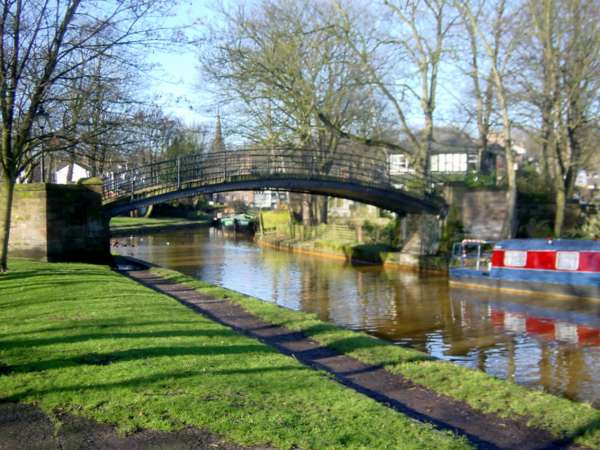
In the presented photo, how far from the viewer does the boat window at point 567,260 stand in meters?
22.0

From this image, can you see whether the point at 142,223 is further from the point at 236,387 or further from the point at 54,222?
the point at 236,387

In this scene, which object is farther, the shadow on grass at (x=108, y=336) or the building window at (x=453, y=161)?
the building window at (x=453, y=161)

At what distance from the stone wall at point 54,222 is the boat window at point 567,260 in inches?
606

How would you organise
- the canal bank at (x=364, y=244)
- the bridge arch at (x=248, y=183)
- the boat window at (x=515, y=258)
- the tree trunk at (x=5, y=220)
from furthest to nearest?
the canal bank at (x=364, y=244), the bridge arch at (x=248, y=183), the boat window at (x=515, y=258), the tree trunk at (x=5, y=220)

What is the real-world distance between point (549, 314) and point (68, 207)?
49.4 ft

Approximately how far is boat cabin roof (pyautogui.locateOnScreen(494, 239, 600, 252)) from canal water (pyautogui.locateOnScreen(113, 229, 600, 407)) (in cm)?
183

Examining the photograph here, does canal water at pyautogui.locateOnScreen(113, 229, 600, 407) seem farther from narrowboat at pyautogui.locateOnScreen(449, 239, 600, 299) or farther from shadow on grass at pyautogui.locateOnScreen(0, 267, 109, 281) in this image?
shadow on grass at pyautogui.locateOnScreen(0, 267, 109, 281)

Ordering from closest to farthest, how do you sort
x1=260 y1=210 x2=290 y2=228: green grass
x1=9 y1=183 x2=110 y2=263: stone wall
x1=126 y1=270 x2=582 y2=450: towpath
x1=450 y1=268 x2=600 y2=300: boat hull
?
x1=126 y1=270 x2=582 y2=450: towpath < x1=9 y1=183 x2=110 y2=263: stone wall < x1=450 y1=268 x2=600 y2=300: boat hull < x1=260 y1=210 x2=290 y2=228: green grass

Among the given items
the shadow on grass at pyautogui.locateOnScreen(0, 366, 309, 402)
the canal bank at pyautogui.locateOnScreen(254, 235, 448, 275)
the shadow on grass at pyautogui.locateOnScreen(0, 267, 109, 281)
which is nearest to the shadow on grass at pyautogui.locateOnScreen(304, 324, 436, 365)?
the shadow on grass at pyautogui.locateOnScreen(0, 366, 309, 402)

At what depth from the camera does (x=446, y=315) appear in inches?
762

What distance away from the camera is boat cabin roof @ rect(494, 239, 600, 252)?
865 inches

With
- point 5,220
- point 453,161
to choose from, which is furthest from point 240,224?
point 5,220

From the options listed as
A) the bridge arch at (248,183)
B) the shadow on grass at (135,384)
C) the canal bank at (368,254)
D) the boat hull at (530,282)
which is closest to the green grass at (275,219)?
the canal bank at (368,254)

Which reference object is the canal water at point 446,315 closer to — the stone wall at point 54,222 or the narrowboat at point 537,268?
the narrowboat at point 537,268
